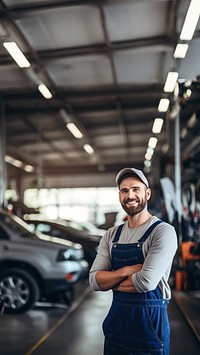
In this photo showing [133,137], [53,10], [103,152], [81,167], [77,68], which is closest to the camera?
[53,10]

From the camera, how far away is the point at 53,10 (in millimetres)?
7473

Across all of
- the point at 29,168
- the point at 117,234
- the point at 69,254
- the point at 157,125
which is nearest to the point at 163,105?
the point at 157,125

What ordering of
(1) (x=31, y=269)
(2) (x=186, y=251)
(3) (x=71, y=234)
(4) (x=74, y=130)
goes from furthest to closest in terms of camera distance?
(4) (x=74, y=130)
(3) (x=71, y=234)
(2) (x=186, y=251)
(1) (x=31, y=269)

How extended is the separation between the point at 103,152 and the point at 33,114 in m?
8.21

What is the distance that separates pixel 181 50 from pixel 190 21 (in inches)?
45.2

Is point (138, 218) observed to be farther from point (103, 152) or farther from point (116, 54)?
point (103, 152)

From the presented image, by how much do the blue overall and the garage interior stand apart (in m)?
2.60

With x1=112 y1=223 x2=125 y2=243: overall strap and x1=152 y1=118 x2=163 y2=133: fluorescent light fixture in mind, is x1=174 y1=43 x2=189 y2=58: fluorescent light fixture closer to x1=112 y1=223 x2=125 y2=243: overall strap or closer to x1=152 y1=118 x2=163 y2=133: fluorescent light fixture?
x1=152 y1=118 x2=163 y2=133: fluorescent light fixture

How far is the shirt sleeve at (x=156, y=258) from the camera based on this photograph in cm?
229

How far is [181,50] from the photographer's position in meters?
8.30

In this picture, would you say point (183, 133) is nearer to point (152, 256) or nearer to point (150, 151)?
point (150, 151)

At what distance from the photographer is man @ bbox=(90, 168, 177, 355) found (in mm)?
2322

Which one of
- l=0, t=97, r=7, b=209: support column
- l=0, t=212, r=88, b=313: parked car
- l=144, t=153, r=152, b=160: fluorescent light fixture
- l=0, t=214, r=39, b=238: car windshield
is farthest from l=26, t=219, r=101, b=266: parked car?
l=144, t=153, r=152, b=160: fluorescent light fixture

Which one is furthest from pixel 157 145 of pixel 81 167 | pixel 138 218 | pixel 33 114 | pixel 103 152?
pixel 138 218
